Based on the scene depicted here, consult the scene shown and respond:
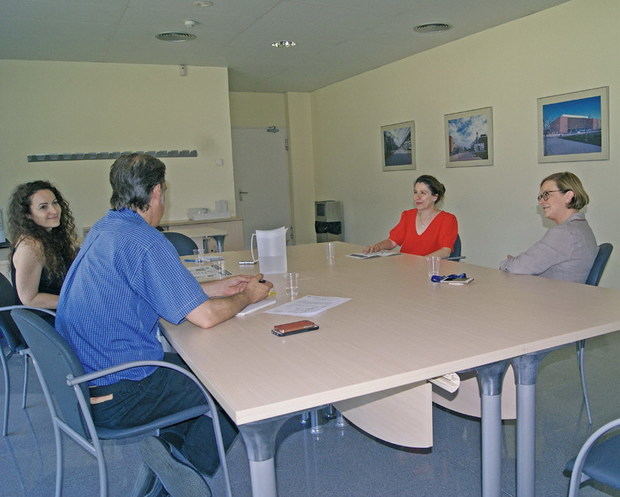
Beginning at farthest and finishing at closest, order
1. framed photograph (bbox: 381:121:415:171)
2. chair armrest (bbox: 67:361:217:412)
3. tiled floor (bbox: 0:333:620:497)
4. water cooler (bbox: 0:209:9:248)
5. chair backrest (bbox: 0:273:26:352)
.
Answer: framed photograph (bbox: 381:121:415:171)
water cooler (bbox: 0:209:9:248)
chair backrest (bbox: 0:273:26:352)
tiled floor (bbox: 0:333:620:497)
chair armrest (bbox: 67:361:217:412)

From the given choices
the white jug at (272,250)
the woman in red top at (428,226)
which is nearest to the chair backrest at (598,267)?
the woman in red top at (428,226)

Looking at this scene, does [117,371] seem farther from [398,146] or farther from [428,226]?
[398,146]

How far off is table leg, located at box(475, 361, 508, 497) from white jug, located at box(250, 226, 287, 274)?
1.41m

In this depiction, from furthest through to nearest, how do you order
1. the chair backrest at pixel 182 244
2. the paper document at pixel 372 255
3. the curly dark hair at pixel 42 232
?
the chair backrest at pixel 182 244 < the paper document at pixel 372 255 < the curly dark hair at pixel 42 232

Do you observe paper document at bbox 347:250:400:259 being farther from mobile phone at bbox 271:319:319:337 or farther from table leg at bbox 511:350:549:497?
table leg at bbox 511:350:549:497

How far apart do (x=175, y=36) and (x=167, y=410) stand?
4226 mm

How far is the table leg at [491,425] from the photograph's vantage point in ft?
5.51

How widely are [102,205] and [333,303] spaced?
4.92 metres

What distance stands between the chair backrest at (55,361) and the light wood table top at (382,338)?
0.31 meters

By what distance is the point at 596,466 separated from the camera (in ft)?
4.60

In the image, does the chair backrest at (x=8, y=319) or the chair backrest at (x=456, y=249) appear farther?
the chair backrest at (x=456, y=249)

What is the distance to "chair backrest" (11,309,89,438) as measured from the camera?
1624mm

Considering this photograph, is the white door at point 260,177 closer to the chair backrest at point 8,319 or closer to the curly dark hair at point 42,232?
the curly dark hair at point 42,232

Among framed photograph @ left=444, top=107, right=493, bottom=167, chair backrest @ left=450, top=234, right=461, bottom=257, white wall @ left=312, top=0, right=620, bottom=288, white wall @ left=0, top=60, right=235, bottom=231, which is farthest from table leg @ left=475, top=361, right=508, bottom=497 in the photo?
white wall @ left=0, top=60, right=235, bottom=231
